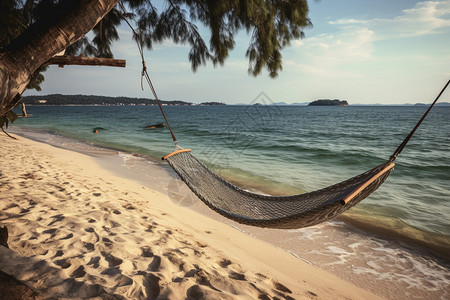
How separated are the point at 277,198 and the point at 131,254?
4.26 feet

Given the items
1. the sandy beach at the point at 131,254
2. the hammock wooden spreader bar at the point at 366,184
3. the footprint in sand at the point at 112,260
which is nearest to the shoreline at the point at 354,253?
the sandy beach at the point at 131,254

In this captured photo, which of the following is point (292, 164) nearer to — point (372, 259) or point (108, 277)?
point (372, 259)

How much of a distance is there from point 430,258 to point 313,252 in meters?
1.26

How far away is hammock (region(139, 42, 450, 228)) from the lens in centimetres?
132

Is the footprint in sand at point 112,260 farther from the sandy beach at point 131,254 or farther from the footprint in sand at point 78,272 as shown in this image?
the footprint in sand at point 78,272

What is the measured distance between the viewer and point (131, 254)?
1621 millimetres

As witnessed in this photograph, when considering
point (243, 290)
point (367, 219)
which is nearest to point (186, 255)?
point (243, 290)

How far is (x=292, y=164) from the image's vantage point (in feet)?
23.9

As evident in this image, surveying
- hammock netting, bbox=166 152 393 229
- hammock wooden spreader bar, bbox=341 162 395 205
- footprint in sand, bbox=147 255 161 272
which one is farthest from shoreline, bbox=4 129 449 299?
footprint in sand, bbox=147 255 161 272

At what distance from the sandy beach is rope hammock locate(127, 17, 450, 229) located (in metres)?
0.37

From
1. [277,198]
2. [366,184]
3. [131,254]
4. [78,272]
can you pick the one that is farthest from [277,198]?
[78,272]

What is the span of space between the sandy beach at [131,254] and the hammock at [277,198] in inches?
14.6

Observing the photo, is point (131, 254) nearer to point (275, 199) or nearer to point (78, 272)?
point (78, 272)

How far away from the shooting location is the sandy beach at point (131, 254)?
4.15 feet
